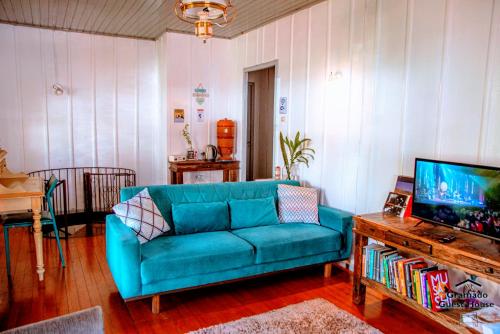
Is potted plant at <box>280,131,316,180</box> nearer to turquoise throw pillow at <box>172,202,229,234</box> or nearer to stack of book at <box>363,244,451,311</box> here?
turquoise throw pillow at <box>172,202,229,234</box>

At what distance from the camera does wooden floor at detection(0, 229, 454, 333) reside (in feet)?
9.22

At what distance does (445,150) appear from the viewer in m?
2.95

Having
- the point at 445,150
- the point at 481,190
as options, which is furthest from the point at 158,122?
the point at 481,190

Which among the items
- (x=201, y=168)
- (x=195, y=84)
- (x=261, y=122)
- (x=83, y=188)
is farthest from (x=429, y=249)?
(x=83, y=188)

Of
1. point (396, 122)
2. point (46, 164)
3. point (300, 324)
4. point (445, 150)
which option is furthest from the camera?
point (46, 164)

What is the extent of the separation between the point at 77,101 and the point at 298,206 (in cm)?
408

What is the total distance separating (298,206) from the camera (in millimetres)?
3928

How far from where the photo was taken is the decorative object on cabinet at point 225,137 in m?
5.92

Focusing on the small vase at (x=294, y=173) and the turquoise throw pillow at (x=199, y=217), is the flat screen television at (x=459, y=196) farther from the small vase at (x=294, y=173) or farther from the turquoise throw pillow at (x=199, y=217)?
the small vase at (x=294, y=173)

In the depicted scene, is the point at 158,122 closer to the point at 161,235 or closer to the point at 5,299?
the point at 161,235

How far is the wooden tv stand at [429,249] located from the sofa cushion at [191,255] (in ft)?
3.10

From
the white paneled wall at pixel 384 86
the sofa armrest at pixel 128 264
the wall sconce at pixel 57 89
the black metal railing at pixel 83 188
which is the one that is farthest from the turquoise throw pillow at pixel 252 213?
the wall sconce at pixel 57 89

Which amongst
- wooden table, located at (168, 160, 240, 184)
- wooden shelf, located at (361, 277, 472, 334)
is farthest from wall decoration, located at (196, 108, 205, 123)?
wooden shelf, located at (361, 277, 472, 334)

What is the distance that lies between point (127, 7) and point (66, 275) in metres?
3.17
